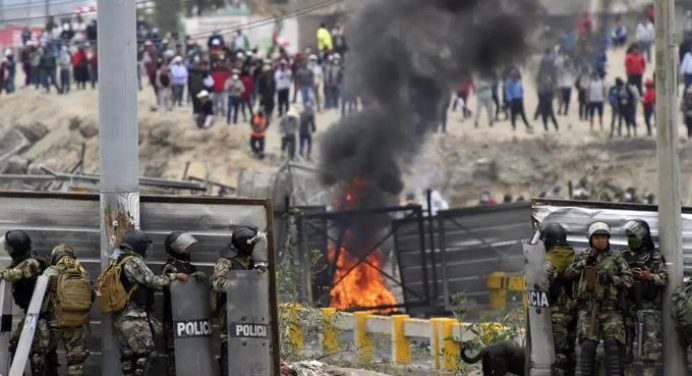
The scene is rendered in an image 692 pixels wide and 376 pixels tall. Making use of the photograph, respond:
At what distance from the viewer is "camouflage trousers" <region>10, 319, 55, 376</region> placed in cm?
1198

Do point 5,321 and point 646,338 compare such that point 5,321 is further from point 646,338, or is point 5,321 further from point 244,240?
point 646,338

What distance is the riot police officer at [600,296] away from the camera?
452 inches

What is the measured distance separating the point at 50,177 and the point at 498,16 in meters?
8.31

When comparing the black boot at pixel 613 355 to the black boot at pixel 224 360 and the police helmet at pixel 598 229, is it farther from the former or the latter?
the black boot at pixel 224 360

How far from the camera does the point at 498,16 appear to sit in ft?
91.6

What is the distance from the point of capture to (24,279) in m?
12.0

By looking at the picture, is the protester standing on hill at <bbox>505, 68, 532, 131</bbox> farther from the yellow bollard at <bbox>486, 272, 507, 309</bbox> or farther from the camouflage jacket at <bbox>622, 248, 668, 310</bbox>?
the camouflage jacket at <bbox>622, 248, 668, 310</bbox>

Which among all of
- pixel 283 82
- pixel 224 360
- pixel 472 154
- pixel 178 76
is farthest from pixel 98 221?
pixel 472 154

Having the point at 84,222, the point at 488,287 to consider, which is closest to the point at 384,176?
the point at 488,287

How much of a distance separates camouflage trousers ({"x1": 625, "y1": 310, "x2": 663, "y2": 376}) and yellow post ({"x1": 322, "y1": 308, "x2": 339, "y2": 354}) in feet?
13.3

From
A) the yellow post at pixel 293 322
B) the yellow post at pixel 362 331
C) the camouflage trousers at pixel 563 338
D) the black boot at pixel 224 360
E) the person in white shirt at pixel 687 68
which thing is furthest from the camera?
the person in white shirt at pixel 687 68

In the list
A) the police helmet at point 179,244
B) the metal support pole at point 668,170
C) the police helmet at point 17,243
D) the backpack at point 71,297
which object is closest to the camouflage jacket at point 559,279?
the metal support pole at point 668,170

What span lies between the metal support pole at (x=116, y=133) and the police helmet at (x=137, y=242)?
230 mm

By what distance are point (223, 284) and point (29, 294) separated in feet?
5.23
